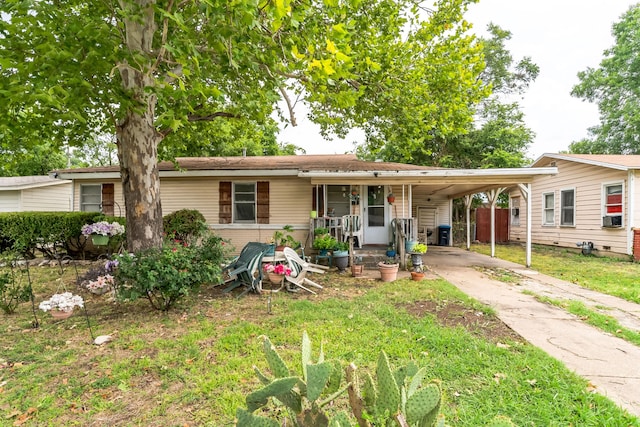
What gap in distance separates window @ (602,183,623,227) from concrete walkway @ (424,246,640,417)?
178 inches

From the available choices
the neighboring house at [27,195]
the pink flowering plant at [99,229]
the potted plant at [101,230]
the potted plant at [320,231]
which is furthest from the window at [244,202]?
the neighboring house at [27,195]

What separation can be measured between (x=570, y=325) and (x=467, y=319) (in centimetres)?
134

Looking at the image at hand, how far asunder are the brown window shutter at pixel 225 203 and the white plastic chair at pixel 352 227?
12.5 ft

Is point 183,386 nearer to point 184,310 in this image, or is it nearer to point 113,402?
point 113,402

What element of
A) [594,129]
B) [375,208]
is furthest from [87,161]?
[594,129]

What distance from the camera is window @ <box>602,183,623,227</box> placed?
9.56 m

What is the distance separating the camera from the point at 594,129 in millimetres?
23047

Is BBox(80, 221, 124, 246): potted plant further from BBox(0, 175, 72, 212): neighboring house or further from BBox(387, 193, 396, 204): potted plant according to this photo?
BBox(0, 175, 72, 212): neighboring house

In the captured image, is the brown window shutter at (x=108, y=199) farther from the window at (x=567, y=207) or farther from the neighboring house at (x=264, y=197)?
the window at (x=567, y=207)

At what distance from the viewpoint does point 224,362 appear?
314 cm

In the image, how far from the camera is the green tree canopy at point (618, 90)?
62.6 feet

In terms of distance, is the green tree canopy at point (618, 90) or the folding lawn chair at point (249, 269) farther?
the green tree canopy at point (618, 90)

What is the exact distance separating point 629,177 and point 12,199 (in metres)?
24.3

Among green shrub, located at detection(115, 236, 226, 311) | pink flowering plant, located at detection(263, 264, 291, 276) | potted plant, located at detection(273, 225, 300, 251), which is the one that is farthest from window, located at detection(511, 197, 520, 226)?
green shrub, located at detection(115, 236, 226, 311)
